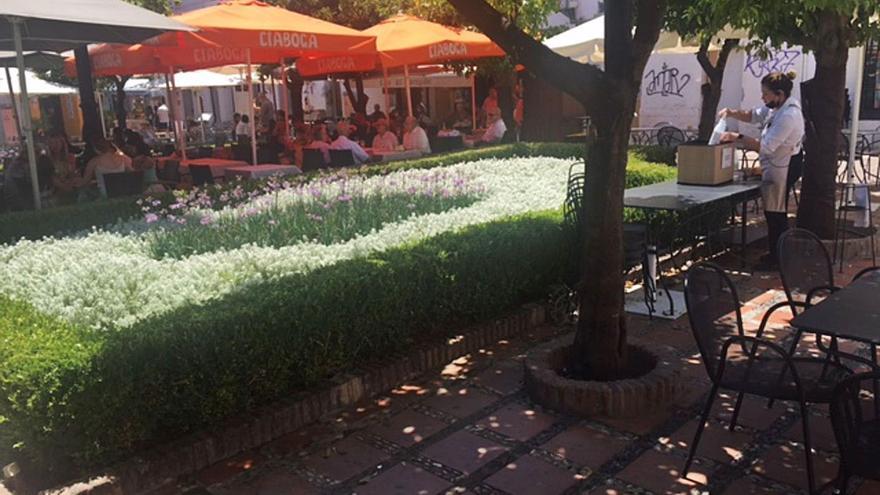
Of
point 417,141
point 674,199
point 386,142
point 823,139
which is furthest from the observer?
point 386,142

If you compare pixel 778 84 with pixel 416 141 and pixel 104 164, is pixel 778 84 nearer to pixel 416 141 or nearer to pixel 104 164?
pixel 416 141

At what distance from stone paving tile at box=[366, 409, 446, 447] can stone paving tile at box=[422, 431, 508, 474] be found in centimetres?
13

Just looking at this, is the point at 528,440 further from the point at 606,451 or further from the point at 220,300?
the point at 220,300

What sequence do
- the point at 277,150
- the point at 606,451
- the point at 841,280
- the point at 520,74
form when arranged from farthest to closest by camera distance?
the point at 520,74 < the point at 277,150 < the point at 841,280 < the point at 606,451

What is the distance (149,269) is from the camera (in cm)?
505

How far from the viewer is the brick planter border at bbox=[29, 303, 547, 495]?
11.3ft

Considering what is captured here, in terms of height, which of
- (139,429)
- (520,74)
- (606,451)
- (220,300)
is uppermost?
(520,74)

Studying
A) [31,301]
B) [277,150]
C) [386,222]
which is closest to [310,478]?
[31,301]

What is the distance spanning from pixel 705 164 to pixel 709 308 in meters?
3.79

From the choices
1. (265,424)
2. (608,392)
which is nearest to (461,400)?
(608,392)

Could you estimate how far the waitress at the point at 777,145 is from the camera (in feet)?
22.0

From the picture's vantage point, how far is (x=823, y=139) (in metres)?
7.39

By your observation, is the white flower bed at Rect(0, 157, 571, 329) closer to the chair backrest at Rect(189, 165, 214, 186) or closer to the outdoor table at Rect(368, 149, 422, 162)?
the chair backrest at Rect(189, 165, 214, 186)

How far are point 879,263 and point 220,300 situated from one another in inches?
256
